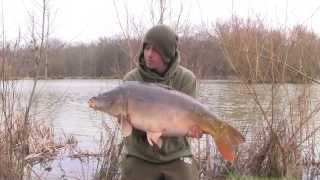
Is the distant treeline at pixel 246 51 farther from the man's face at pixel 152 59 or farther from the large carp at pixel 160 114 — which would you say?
the large carp at pixel 160 114

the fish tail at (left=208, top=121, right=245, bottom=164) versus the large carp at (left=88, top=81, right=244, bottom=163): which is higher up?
the large carp at (left=88, top=81, right=244, bottom=163)

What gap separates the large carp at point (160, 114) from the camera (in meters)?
3.52

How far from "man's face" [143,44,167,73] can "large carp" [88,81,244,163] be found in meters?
0.30

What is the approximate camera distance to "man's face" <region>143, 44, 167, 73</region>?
3.85 m

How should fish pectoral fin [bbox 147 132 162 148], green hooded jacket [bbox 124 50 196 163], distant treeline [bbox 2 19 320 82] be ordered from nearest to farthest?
fish pectoral fin [bbox 147 132 162 148] → green hooded jacket [bbox 124 50 196 163] → distant treeline [bbox 2 19 320 82]

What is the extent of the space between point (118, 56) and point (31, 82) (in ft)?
4.43

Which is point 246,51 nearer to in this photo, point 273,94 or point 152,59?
point 273,94

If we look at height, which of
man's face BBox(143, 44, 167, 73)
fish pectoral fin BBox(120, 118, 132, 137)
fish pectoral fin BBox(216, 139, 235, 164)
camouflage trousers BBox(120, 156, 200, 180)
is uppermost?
man's face BBox(143, 44, 167, 73)

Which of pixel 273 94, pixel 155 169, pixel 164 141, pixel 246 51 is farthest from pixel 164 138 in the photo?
pixel 273 94

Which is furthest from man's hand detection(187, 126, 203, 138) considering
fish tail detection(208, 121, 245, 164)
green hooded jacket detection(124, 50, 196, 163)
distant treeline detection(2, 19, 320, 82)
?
distant treeline detection(2, 19, 320, 82)

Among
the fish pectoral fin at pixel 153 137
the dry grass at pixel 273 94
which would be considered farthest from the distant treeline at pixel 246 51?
the fish pectoral fin at pixel 153 137

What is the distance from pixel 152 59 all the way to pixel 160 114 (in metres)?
0.51

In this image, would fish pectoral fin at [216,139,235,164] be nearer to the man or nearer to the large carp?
the large carp

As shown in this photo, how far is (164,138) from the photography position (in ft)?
12.5
